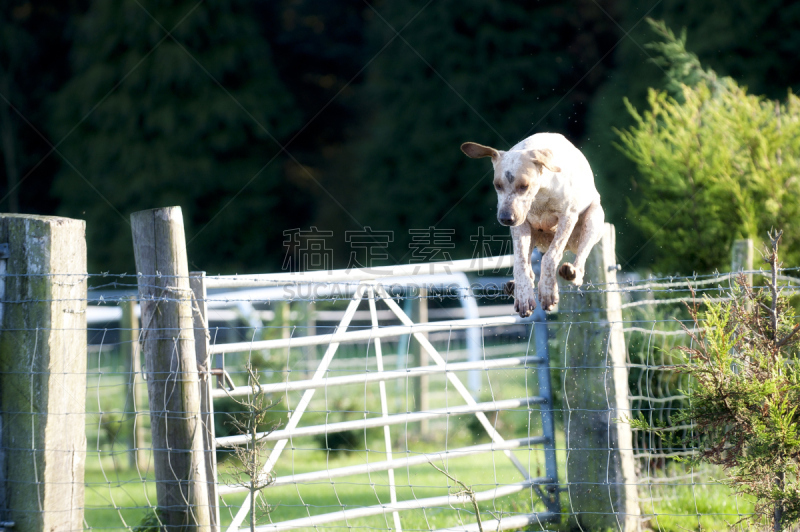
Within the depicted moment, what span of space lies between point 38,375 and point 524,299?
7.23 feet

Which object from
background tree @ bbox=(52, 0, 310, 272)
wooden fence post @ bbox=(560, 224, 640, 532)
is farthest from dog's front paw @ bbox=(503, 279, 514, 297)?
background tree @ bbox=(52, 0, 310, 272)

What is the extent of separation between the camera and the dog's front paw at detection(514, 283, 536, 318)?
1793 mm

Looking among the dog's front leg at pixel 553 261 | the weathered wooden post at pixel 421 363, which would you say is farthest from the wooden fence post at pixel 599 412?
the weathered wooden post at pixel 421 363

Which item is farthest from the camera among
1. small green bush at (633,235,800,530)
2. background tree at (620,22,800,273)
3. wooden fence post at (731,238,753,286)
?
background tree at (620,22,800,273)

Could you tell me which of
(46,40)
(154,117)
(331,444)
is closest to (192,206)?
(154,117)

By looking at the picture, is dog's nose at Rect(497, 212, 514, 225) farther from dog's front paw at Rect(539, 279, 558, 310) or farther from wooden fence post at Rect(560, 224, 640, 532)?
wooden fence post at Rect(560, 224, 640, 532)

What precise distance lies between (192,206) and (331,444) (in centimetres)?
1072

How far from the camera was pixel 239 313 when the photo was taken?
7.78 m

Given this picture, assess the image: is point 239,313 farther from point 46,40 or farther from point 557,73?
point 46,40

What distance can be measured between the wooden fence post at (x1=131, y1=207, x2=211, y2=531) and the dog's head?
5.79 feet

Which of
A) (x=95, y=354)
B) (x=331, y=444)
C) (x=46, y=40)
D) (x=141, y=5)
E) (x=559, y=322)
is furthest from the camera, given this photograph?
(x=46, y=40)

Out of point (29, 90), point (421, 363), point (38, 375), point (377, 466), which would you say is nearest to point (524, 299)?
point (377, 466)

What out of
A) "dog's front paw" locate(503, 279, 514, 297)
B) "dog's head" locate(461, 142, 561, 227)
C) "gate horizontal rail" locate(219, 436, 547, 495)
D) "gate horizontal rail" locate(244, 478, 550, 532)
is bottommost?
"gate horizontal rail" locate(244, 478, 550, 532)

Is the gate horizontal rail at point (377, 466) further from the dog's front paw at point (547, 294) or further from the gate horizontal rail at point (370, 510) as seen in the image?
the dog's front paw at point (547, 294)
